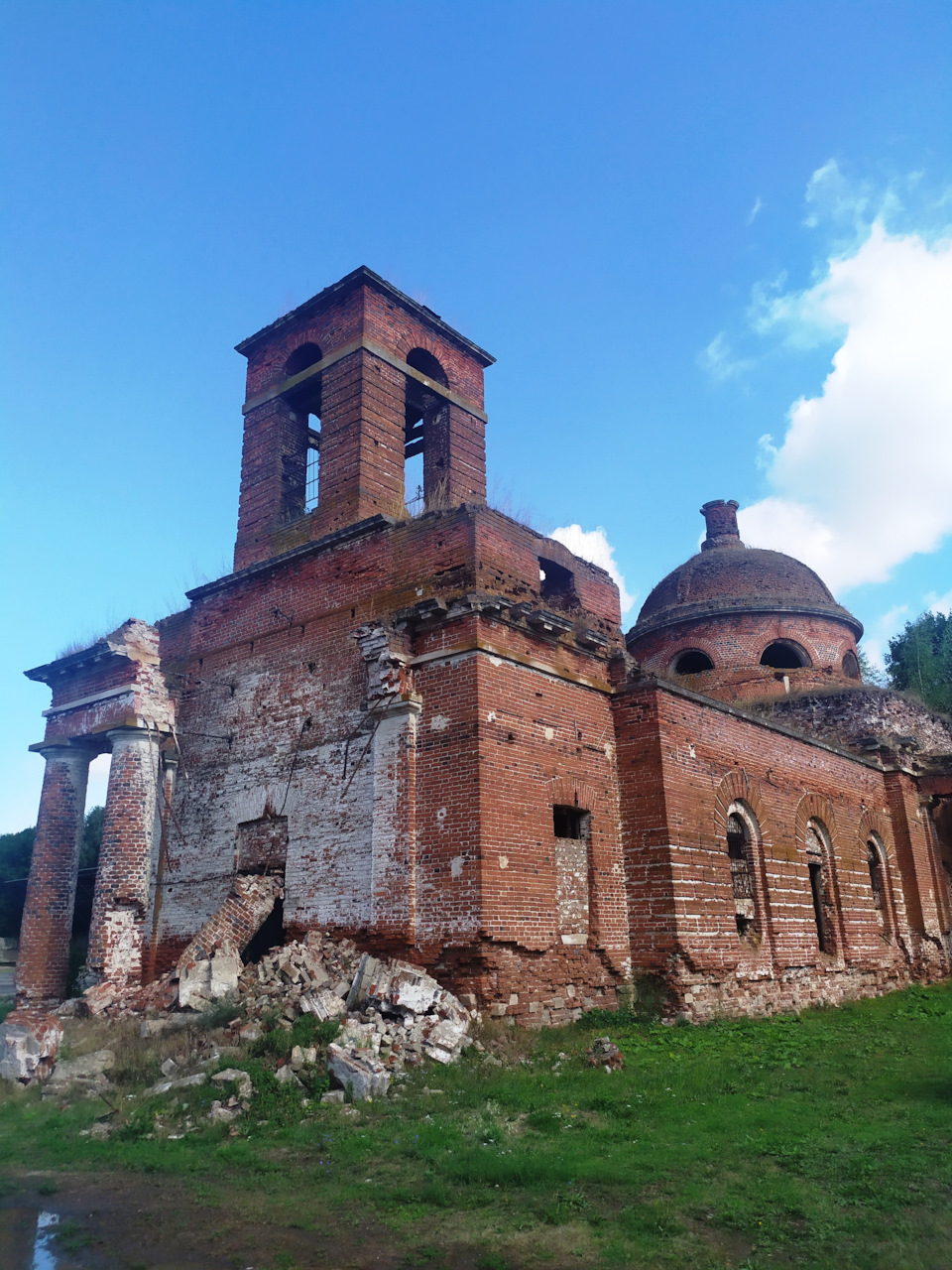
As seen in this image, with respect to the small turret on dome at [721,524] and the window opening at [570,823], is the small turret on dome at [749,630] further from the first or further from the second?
the window opening at [570,823]

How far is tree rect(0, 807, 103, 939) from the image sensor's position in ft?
70.4

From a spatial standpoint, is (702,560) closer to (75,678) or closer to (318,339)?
(318,339)

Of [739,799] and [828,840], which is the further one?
[828,840]

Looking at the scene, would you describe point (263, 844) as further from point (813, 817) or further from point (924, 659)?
point (924, 659)

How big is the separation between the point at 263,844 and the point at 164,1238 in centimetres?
711

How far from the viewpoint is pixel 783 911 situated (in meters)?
14.5

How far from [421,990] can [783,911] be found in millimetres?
7628

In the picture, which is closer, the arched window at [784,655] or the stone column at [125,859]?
the stone column at [125,859]

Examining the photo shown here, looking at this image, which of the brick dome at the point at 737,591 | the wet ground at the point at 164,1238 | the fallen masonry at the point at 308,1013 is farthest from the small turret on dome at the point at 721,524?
the wet ground at the point at 164,1238

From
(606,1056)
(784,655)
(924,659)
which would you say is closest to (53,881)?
(606,1056)

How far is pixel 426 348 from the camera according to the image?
606 inches

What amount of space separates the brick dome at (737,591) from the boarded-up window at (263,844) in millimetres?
14924

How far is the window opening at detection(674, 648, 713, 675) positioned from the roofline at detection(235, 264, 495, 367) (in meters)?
10.9

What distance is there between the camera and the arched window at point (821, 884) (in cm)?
1619
